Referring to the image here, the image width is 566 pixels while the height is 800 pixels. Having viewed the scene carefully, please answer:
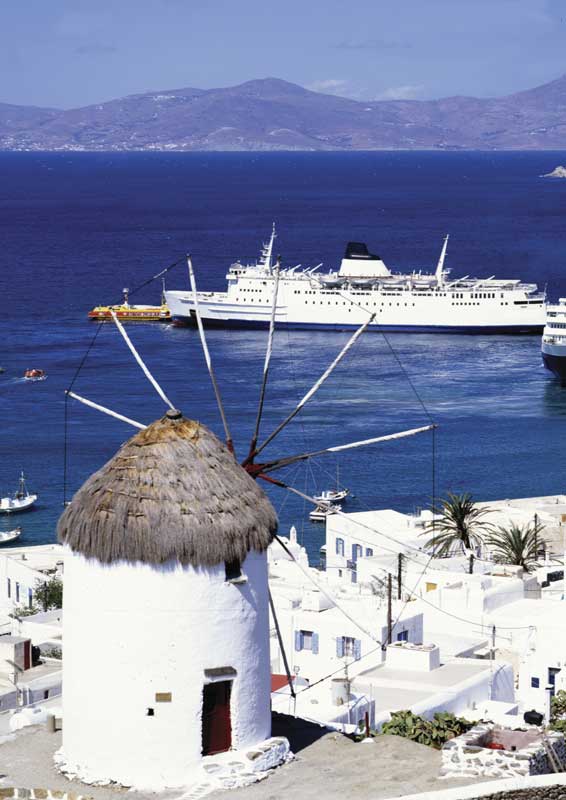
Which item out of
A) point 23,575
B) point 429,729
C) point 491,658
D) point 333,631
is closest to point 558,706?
point 429,729

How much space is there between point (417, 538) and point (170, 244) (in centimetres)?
12795

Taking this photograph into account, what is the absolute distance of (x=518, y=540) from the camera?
3762cm

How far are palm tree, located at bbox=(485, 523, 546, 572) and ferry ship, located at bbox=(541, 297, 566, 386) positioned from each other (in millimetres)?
45961

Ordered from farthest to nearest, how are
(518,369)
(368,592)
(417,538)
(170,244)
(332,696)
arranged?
(170,244), (518,369), (417,538), (368,592), (332,696)

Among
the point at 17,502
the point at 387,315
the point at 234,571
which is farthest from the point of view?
the point at 387,315

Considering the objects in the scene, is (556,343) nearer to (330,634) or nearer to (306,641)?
(306,641)

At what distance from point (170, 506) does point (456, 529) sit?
2938cm

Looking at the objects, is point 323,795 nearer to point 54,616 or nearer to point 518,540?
point 54,616

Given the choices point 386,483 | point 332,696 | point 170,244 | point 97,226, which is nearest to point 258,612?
point 332,696

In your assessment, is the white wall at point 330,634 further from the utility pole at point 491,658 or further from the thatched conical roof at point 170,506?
the thatched conical roof at point 170,506

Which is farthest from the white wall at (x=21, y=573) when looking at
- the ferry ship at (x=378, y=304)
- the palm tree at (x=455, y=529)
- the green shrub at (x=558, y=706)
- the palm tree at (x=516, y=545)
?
the ferry ship at (x=378, y=304)

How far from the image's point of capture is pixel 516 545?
37406mm

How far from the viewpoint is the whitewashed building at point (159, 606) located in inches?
469

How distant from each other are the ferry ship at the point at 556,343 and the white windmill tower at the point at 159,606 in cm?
7528
